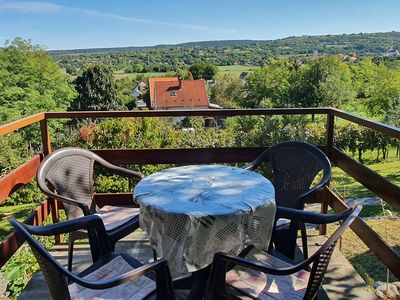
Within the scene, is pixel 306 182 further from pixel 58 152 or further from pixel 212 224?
pixel 58 152

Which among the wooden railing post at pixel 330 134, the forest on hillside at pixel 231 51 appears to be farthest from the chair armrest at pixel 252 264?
the forest on hillside at pixel 231 51

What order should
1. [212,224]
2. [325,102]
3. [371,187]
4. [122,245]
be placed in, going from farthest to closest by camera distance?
[325,102] < [122,245] < [371,187] < [212,224]

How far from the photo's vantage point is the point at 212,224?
1.69 metres

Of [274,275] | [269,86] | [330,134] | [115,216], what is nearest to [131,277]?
[274,275]

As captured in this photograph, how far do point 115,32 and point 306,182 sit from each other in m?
35.9

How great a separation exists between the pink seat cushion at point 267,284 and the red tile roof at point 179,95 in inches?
1467

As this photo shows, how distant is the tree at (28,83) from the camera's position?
2067 centimetres

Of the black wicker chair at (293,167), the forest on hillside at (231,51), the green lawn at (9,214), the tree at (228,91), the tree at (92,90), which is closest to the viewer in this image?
the black wicker chair at (293,167)

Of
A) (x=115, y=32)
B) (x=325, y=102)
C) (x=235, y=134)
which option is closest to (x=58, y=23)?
(x=115, y=32)

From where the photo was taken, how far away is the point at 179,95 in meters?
39.5

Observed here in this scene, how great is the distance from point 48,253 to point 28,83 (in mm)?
23501

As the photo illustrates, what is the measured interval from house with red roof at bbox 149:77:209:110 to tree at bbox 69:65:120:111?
10.1 meters

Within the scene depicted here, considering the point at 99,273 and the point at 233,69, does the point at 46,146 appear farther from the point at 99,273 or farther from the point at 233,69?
the point at 233,69

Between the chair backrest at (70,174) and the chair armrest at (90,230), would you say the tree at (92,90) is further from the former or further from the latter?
the chair armrest at (90,230)
